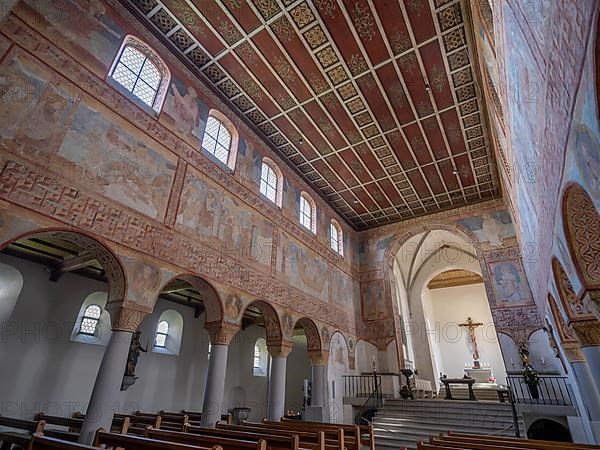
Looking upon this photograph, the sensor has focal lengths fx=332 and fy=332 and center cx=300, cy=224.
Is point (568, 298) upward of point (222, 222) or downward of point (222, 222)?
downward

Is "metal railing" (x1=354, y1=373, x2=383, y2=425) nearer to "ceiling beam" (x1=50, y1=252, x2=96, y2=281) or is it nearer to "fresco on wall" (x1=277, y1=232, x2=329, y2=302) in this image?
"fresco on wall" (x1=277, y1=232, x2=329, y2=302)

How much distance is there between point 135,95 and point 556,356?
1546cm

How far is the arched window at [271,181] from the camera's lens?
472 inches

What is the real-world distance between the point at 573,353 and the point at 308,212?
977cm

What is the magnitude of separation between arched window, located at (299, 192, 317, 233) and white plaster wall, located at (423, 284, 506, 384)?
559 inches

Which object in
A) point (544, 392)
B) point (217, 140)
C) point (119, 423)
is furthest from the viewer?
point (544, 392)

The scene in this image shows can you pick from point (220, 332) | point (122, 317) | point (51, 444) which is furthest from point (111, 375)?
point (51, 444)

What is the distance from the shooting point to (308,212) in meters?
14.6

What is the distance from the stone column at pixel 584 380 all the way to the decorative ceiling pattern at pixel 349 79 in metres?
7.39

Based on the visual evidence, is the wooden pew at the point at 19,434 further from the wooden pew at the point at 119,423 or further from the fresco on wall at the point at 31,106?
the fresco on wall at the point at 31,106

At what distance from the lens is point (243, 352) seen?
52.0ft

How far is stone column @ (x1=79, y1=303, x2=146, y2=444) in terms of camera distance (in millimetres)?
5562

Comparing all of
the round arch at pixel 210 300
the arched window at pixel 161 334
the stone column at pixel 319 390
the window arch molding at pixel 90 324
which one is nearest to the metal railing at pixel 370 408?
the stone column at pixel 319 390

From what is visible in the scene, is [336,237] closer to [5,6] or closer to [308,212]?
[308,212]
